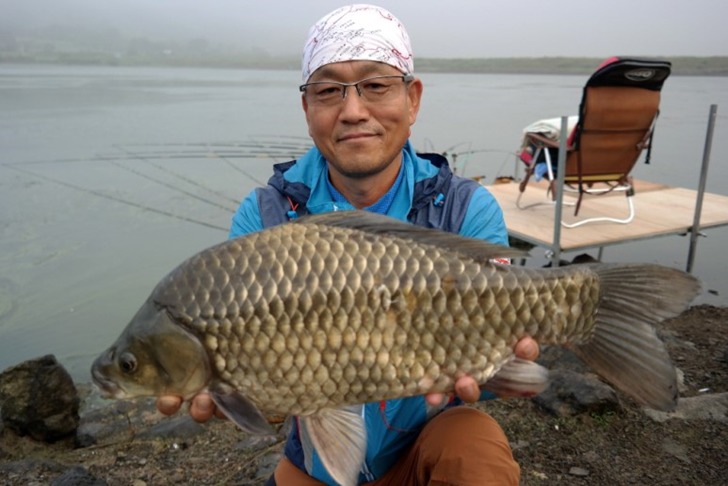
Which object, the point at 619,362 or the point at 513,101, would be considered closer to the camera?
the point at 619,362

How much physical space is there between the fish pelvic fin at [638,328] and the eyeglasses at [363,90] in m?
0.87

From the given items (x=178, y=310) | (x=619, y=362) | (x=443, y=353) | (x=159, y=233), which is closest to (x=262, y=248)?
(x=178, y=310)

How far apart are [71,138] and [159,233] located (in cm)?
567

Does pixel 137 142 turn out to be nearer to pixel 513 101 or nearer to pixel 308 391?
pixel 308 391

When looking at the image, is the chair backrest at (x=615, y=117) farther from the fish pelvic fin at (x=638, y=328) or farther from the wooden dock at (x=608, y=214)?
the fish pelvic fin at (x=638, y=328)

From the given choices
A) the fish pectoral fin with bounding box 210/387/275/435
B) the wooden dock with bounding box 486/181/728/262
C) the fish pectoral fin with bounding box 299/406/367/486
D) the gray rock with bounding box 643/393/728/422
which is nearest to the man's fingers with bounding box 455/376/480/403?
the fish pectoral fin with bounding box 299/406/367/486

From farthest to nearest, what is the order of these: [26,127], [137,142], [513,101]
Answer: [513,101] → [26,127] → [137,142]

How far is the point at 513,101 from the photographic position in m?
20.8

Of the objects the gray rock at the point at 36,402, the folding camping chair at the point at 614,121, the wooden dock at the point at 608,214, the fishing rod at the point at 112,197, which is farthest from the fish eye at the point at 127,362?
the fishing rod at the point at 112,197

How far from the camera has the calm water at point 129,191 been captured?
5.21 metres

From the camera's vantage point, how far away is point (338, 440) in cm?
162

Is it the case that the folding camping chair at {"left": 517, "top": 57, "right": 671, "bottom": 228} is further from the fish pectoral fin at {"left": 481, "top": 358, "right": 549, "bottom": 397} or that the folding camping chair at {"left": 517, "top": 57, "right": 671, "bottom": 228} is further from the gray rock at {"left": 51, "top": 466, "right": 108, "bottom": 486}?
the gray rock at {"left": 51, "top": 466, "right": 108, "bottom": 486}

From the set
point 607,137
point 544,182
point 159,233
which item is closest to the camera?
point 607,137

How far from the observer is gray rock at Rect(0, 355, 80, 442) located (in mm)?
3488
